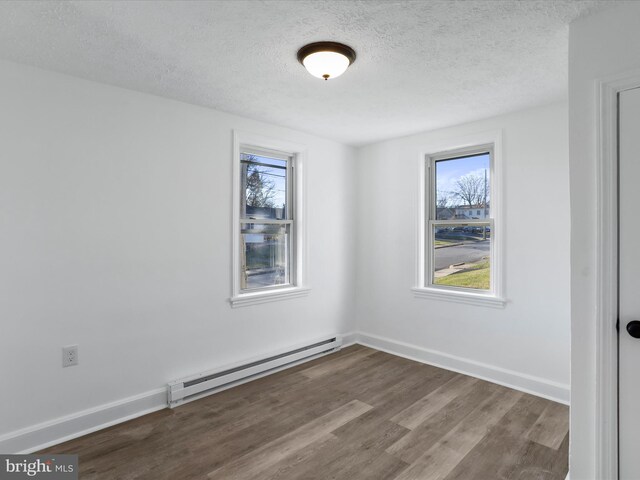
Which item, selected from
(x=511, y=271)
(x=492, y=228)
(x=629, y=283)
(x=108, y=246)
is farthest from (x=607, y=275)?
(x=108, y=246)

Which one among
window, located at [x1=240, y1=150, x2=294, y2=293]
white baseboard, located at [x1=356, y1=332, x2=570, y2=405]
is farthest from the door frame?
window, located at [x1=240, y1=150, x2=294, y2=293]

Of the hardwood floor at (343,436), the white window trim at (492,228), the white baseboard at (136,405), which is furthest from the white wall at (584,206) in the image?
the white window trim at (492,228)

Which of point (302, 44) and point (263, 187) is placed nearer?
point (302, 44)

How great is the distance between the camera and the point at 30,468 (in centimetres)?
216

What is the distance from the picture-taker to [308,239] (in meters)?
4.03

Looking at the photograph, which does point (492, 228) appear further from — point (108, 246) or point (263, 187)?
point (108, 246)

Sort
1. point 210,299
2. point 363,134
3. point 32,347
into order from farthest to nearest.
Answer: point 363,134 < point 210,299 < point 32,347

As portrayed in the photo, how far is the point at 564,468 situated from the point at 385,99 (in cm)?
277

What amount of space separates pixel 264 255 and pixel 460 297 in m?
2.02

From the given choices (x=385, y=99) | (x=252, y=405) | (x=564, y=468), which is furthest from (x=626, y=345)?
(x=252, y=405)

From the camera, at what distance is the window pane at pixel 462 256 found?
3627 millimetres

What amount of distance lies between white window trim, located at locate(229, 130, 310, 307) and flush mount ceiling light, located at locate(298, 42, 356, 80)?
1.35 metres

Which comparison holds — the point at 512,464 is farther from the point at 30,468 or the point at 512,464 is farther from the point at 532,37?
the point at 30,468

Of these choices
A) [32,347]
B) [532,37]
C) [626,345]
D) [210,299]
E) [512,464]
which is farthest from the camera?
[210,299]
